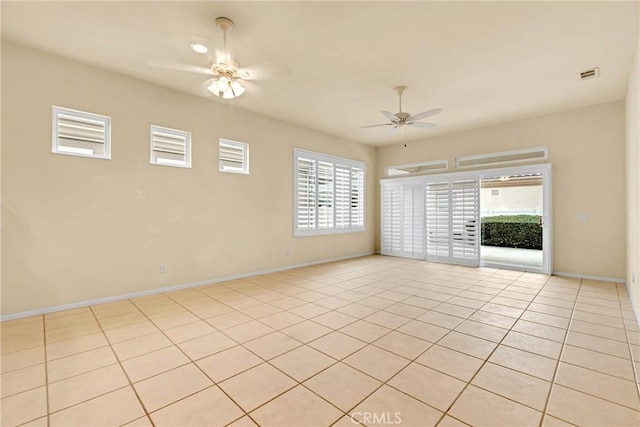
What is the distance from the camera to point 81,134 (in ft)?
12.1

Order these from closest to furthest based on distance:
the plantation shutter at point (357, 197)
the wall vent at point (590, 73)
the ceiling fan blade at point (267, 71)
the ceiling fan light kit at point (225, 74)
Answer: the ceiling fan light kit at point (225, 74) < the ceiling fan blade at point (267, 71) < the wall vent at point (590, 73) < the plantation shutter at point (357, 197)

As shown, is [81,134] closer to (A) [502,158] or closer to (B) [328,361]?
(B) [328,361]

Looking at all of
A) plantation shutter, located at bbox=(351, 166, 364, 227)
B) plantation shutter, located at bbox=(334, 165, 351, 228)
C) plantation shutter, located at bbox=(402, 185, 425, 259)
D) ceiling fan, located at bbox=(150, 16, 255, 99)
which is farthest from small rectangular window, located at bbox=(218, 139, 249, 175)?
plantation shutter, located at bbox=(402, 185, 425, 259)

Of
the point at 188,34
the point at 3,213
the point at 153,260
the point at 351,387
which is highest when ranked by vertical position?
the point at 188,34

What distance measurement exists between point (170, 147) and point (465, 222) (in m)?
5.99

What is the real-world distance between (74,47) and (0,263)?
8.36 feet

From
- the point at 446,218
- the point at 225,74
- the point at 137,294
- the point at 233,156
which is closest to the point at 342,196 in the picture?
the point at 446,218

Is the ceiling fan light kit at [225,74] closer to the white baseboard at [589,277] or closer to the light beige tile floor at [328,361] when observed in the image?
the light beige tile floor at [328,361]

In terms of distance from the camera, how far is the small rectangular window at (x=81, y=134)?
3.52 metres

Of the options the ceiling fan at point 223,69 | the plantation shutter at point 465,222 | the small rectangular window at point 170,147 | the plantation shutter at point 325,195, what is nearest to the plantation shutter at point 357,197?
the plantation shutter at point 325,195

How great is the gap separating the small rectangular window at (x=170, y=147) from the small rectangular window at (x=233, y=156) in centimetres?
55

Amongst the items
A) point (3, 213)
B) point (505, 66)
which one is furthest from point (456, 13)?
point (3, 213)

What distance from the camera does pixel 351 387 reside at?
6.61ft

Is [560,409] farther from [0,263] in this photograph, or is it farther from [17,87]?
[17,87]
